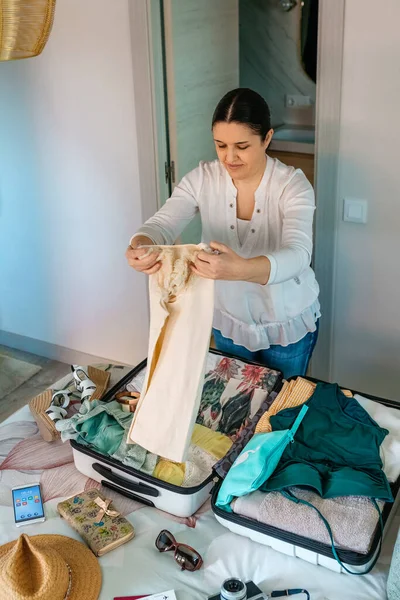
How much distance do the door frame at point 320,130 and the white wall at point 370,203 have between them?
0.09 feet

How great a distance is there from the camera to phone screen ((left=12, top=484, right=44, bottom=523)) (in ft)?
5.29

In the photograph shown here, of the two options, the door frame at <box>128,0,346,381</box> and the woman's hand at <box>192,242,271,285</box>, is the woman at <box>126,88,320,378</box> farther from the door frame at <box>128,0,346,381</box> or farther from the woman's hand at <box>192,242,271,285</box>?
the door frame at <box>128,0,346,381</box>

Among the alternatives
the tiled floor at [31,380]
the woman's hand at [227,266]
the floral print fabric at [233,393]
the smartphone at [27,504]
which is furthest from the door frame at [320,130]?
the smartphone at [27,504]

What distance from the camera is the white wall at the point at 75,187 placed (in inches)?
112

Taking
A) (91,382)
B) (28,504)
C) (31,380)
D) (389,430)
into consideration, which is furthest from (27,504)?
(31,380)

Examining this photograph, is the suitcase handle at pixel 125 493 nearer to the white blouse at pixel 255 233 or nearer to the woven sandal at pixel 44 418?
the woven sandal at pixel 44 418

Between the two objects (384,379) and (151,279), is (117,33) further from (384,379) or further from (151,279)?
(384,379)

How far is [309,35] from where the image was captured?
408 cm

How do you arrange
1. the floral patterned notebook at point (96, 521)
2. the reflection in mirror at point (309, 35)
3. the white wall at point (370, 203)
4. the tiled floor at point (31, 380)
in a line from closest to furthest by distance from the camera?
the floral patterned notebook at point (96, 521)
the white wall at point (370, 203)
the tiled floor at point (31, 380)
the reflection in mirror at point (309, 35)

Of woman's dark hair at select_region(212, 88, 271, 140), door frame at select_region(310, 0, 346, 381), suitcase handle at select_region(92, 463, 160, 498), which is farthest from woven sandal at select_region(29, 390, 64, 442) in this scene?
door frame at select_region(310, 0, 346, 381)

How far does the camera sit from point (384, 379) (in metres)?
2.71

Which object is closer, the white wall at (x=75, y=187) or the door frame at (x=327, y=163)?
the door frame at (x=327, y=163)

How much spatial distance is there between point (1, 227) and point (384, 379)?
6.36 ft

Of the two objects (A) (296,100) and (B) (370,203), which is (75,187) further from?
(A) (296,100)
